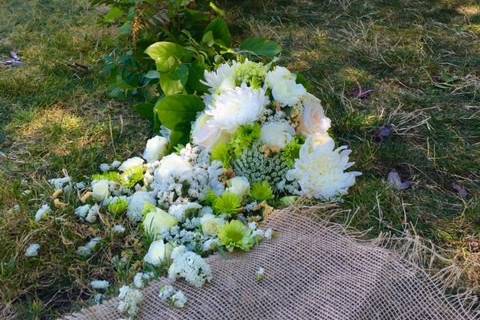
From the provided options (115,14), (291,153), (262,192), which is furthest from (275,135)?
(115,14)

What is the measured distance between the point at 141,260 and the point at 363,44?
5.80 feet

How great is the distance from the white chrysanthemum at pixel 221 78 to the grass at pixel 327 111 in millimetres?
411

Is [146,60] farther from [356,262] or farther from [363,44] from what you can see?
[356,262]

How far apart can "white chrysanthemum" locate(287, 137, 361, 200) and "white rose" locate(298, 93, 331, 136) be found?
0.12m

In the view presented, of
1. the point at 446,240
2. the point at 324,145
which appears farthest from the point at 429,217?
the point at 324,145

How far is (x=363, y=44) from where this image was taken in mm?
3031

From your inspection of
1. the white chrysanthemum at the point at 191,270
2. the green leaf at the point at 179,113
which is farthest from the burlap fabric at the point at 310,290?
the green leaf at the point at 179,113

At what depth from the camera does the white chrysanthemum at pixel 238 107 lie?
190cm

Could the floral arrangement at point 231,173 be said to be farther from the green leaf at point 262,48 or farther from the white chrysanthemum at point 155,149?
the green leaf at point 262,48

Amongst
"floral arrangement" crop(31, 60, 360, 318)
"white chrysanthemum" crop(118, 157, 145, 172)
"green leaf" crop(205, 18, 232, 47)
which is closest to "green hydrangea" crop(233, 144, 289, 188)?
"floral arrangement" crop(31, 60, 360, 318)

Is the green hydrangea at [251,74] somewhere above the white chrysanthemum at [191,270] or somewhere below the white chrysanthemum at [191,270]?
above

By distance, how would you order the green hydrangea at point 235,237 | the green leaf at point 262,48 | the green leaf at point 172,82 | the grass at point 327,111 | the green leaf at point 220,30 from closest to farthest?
the green hydrangea at point 235,237 < the grass at point 327,111 < the green leaf at point 172,82 < the green leaf at point 262,48 < the green leaf at point 220,30

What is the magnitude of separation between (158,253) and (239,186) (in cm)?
34

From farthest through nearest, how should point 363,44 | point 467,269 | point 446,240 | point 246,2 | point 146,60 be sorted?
1. point 246,2
2. point 363,44
3. point 146,60
4. point 446,240
5. point 467,269
